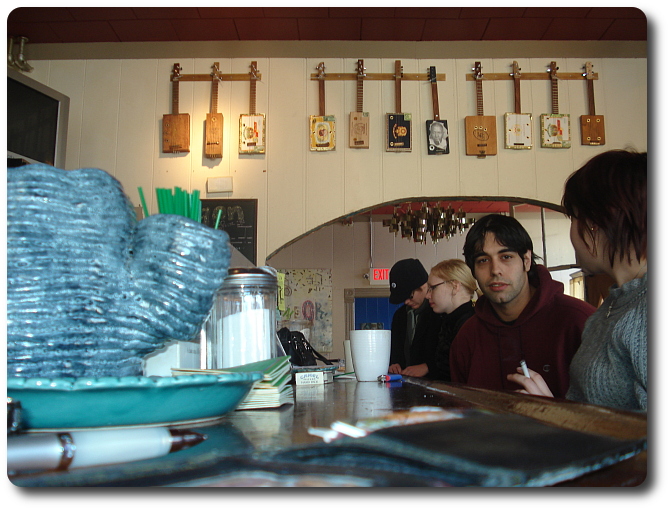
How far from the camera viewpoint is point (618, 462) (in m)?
0.28

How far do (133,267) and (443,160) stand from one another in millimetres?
2520

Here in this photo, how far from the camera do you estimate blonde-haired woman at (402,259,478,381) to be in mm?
2402

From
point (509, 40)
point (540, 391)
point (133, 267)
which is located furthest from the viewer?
point (509, 40)

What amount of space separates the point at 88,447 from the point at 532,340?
159 cm

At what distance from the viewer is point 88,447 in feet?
0.95

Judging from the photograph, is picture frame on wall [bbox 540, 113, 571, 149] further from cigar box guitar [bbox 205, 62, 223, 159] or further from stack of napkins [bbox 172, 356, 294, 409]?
stack of napkins [bbox 172, 356, 294, 409]

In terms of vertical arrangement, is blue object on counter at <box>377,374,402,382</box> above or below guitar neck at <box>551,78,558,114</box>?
below

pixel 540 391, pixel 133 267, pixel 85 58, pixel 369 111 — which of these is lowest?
pixel 540 391

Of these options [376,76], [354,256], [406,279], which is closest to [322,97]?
[376,76]

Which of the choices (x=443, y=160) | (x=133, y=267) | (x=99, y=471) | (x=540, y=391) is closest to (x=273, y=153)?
(x=443, y=160)

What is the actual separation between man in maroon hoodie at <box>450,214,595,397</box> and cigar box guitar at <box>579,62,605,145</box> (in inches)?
51.8

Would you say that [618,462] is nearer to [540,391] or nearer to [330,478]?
[330,478]

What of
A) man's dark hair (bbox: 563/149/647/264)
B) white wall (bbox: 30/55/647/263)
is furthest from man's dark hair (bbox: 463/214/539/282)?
white wall (bbox: 30/55/647/263)

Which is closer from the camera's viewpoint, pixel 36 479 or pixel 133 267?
pixel 36 479
